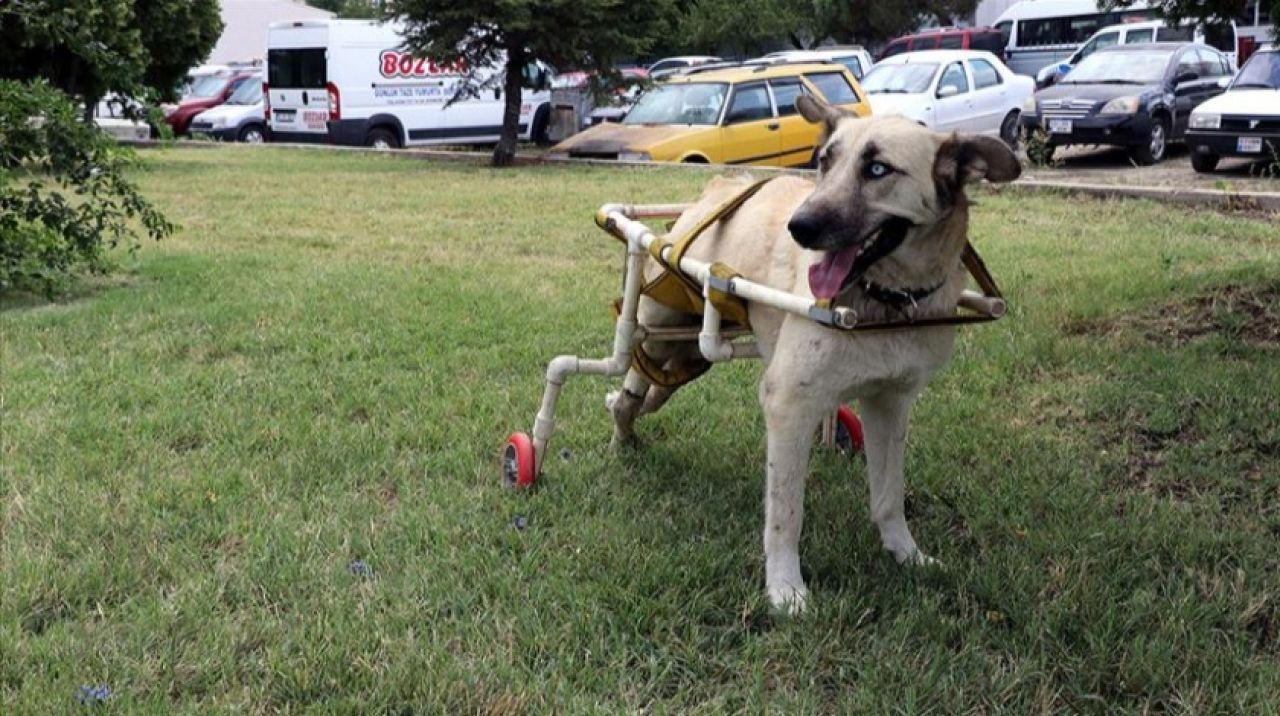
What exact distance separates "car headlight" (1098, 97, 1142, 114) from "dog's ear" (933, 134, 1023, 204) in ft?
47.8

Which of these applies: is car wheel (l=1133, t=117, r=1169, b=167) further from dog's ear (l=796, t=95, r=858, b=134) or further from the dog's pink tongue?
the dog's pink tongue

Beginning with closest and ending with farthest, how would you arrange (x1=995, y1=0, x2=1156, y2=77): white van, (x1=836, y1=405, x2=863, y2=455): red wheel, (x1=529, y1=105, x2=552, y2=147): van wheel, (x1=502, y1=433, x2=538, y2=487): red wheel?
(x1=502, y1=433, x2=538, y2=487): red wheel < (x1=836, y1=405, x2=863, y2=455): red wheel < (x1=529, y1=105, x2=552, y2=147): van wheel < (x1=995, y1=0, x2=1156, y2=77): white van

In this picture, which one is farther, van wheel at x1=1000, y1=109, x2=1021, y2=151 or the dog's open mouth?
van wheel at x1=1000, y1=109, x2=1021, y2=151

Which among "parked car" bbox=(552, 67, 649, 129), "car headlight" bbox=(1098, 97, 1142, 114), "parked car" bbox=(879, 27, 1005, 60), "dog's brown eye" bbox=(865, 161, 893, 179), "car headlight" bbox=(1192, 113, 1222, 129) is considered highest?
"parked car" bbox=(879, 27, 1005, 60)

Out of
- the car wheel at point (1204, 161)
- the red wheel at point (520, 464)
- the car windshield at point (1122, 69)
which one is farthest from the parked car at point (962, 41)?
the red wheel at point (520, 464)

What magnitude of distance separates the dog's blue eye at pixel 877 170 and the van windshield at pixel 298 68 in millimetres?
21672

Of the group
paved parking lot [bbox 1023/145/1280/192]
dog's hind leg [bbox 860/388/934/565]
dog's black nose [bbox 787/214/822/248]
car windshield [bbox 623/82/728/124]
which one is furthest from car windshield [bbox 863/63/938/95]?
dog's black nose [bbox 787/214/822/248]

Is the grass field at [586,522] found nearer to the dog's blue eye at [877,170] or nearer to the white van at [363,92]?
the dog's blue eye at [877,170]

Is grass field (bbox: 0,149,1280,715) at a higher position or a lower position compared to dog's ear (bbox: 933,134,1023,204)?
lower

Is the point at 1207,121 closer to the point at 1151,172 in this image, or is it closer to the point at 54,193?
the point at 1151,172

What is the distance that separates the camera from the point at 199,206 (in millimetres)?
13016

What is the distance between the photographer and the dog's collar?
3156mm

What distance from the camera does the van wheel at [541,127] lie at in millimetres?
25438

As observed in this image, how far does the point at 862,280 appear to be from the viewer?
3.16 meters
